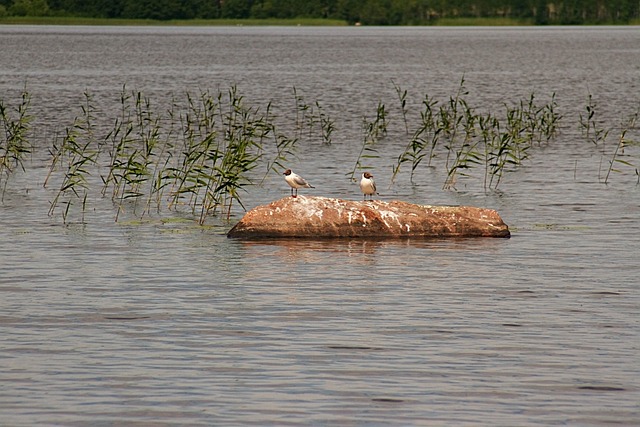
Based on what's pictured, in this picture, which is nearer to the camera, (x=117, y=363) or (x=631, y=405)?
(x=631, y=405)

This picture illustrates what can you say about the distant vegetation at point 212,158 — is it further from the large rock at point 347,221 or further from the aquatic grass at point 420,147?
the large rock at point 347,221

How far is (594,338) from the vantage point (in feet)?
50.6

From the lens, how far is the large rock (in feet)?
74.7

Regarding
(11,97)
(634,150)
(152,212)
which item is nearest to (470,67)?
(11,97)

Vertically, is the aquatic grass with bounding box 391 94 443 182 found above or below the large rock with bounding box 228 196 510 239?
below

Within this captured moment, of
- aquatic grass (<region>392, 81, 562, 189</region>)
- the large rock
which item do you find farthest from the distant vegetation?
the large rock

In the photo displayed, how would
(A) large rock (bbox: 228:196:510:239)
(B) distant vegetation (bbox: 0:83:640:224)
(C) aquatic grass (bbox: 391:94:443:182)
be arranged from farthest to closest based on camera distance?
(C) aquatic grass (bbox: 391:94:443:182), (B) distant vegetation (bbox: 0:83:640:224), (A) large rock (bbox: 228:196:510:239)

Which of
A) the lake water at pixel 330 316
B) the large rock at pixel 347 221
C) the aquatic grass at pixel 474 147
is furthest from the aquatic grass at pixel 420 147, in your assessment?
the large rock at pixel 347 221

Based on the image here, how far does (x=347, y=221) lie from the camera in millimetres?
22859

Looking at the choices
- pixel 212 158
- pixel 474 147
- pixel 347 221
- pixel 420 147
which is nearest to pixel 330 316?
pixel 347 221

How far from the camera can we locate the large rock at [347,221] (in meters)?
22.8

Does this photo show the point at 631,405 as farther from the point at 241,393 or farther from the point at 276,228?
the point at 276,228

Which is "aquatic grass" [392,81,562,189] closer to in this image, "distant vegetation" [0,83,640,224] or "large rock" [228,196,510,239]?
"distant vegetation" [0,83,640,224]

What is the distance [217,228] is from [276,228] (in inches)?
87.4
